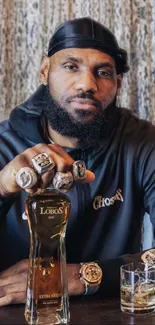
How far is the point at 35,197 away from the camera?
2.92 ft

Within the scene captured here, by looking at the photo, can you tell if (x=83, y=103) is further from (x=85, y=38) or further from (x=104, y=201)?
(x=104, y=201)

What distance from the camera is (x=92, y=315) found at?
0.91 meters

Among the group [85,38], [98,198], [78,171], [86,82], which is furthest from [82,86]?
[78,171]

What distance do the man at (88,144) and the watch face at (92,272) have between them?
10.8 inches

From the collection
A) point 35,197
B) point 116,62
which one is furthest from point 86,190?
point 35,197

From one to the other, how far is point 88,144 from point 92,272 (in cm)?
45

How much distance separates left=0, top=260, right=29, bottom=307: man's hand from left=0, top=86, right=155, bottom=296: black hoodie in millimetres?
262

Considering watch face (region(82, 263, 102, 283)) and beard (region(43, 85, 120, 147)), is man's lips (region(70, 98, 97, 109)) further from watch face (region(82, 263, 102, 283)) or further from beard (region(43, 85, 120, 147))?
watch face (region(82, 263, 102, 283))

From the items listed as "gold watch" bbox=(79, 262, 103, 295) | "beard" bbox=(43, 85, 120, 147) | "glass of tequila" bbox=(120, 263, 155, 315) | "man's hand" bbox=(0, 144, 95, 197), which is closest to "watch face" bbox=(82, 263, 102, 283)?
"gold watch" bbox=(79, 262, 103, 295)

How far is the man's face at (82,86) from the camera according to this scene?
4.47 feet

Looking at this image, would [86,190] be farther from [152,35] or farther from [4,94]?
[152,35]

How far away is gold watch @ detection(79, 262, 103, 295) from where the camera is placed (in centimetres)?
108

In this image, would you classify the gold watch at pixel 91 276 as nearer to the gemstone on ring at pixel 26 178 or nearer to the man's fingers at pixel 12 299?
the man's fingers at pixel 12 299

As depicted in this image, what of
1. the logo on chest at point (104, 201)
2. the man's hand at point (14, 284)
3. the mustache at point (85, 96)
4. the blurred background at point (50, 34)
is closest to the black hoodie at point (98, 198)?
the logo on chest at point (104, 201)
